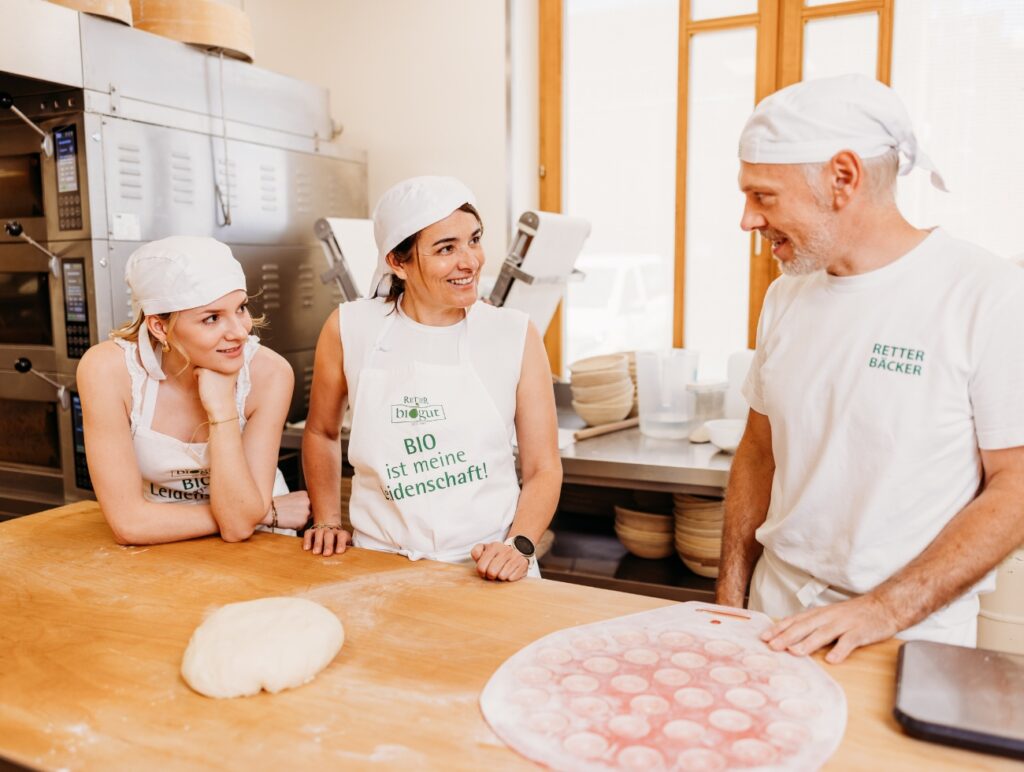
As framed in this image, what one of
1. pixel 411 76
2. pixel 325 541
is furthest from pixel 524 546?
pixel 411 76

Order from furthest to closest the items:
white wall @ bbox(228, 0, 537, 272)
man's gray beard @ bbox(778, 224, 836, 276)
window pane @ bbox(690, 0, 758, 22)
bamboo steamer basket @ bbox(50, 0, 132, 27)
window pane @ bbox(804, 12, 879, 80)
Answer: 1. white wall @ bbox(228, 0, 537, 272)
2. window pane @ bbox(690, 0, 758, 22)
3. window pane @ bbox(804, 12, 879, 80)
4. bamboo steamer basket @ bbox(50, 0, 132, 27)
5. man's gray beard @ bbox(778, 224, 836, 276)

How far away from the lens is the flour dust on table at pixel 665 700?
961 millimetres

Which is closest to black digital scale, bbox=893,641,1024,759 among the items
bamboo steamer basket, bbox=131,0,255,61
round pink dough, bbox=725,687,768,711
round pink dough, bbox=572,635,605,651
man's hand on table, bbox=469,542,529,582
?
round pink dough, bbox=725,687,768,711

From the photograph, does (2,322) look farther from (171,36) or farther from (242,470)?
(242,470)

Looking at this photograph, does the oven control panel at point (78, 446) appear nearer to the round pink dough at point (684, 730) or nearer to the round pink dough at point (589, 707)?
the round pink dough at point (589, 707)

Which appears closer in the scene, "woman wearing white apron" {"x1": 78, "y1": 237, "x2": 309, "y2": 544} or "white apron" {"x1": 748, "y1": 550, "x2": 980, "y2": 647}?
"white apron" {"x1": 748, "y1": 550, "x2": 980, "y2": 647}

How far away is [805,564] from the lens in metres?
1.58

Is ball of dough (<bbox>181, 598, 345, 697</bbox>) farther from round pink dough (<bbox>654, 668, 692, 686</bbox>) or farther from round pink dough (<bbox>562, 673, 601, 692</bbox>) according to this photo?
round pink dough (<bbox>654, 668, 692, 686</bbox>)

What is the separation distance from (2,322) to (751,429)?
258 centimetres

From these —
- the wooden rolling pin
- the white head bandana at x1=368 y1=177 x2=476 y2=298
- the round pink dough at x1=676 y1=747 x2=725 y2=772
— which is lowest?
the wooden rolling pin

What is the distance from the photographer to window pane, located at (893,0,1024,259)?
3.02 metres

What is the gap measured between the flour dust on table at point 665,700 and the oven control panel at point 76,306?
213cm

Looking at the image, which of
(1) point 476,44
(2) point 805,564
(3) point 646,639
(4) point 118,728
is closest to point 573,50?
(1) point 476,44

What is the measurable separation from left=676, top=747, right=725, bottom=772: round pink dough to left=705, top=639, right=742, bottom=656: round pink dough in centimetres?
24
